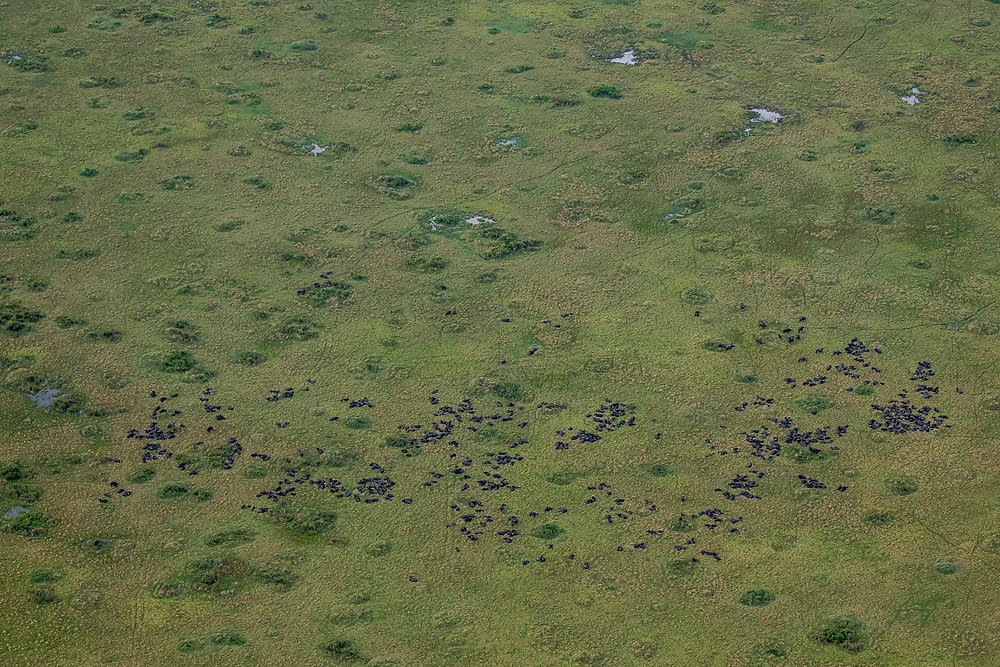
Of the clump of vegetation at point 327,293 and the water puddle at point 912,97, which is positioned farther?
the water puddle at point 912,97

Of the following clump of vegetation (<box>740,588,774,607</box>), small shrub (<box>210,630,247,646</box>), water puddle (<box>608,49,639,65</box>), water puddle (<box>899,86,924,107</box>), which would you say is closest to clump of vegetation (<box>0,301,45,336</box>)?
small shrub (<box>210,630,247,646</box>)

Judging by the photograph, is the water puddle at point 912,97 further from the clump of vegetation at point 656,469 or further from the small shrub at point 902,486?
the clump of vegetation at point 656,469

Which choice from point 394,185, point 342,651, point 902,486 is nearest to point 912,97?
point 394,185

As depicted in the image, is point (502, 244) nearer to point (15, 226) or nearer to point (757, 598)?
point (757, 598)

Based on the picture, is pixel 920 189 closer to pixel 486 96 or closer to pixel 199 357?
pixel 486 96

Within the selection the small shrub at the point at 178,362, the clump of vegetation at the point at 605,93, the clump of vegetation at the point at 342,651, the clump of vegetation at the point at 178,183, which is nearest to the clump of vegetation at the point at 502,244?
the small shrub at the point at 178,362

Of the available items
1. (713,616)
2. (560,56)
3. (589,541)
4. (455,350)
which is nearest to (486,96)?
(560,56)
